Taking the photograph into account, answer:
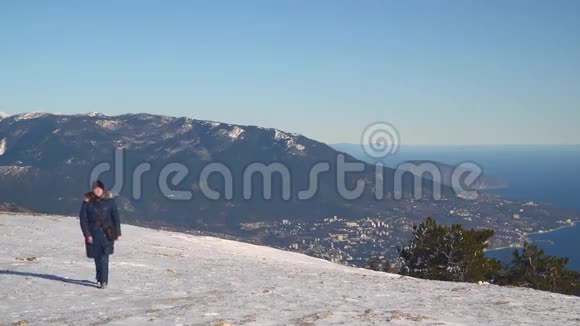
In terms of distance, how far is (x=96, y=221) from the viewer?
527 inches

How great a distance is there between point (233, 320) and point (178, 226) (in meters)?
188

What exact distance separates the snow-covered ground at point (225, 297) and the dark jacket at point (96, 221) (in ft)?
3.45

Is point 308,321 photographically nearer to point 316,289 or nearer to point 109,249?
point 316,289

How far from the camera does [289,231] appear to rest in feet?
646

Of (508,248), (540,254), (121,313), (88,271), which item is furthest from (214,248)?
(508,248)

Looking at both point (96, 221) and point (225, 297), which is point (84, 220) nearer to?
point (96, 221)

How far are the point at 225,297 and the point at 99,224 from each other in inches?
147

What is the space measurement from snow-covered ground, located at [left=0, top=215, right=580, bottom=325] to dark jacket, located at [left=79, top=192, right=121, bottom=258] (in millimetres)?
1050

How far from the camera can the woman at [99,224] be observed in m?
13.4

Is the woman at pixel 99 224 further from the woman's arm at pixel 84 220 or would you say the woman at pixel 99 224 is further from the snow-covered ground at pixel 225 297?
the snow-covered ground at pixel 225 297

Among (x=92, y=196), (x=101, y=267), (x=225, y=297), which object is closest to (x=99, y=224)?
(x=92, y=196)

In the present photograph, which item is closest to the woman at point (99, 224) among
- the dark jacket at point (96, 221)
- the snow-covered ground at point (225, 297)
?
the dark jacket at point (96, 221)

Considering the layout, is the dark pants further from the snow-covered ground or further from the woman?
the snow-covered ground

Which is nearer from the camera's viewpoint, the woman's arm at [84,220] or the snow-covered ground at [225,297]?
the snow-covered ground at [225,297]
